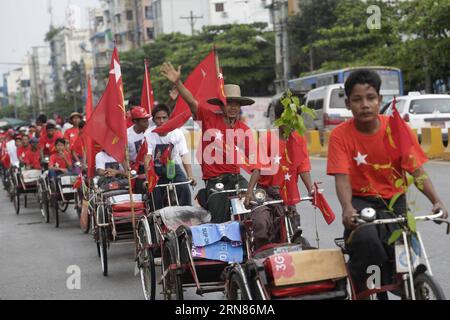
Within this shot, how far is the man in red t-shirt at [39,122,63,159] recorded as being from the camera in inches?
609

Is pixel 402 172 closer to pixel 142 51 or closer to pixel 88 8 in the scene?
pixel 142 51

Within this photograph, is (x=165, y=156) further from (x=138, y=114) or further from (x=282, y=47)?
(x=282, y=47)

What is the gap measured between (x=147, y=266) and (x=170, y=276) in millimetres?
891

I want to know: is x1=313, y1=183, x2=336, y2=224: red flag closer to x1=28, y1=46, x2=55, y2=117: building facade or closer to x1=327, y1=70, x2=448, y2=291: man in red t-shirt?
x1=327, y1=70, x2=448, y2=291: man in red t-shirt

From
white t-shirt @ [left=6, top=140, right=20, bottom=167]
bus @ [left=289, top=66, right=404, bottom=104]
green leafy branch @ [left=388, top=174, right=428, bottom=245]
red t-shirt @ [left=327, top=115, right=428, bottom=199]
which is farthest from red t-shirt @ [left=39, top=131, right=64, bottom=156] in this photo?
bus @ [left=289, top=66, right=404, bottom=104]

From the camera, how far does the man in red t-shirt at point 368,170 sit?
189 inches

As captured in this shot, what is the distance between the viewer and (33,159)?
57.2 feet

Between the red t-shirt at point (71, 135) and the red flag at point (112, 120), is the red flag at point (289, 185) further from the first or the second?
the red t-shirt at point (71, 135)

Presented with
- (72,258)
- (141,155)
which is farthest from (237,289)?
(72,258)

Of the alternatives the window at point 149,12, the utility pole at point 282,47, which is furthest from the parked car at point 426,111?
the window at point 149,12

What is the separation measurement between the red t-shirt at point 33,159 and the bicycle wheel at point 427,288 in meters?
13.4

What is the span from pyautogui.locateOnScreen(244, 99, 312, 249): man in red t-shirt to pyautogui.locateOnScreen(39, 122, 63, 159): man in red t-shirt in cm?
875

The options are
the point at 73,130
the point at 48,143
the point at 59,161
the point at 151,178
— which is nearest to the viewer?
the point at 151,178

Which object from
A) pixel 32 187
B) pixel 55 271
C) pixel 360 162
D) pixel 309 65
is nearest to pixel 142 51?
pixel 309 65
